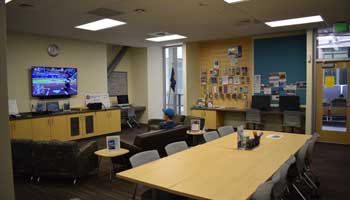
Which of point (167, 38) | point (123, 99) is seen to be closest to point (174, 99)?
point (123, 99)

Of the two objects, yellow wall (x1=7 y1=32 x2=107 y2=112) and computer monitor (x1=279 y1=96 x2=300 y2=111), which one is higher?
yellow wall (x1=7 y1=32 x2=107 y2=112)

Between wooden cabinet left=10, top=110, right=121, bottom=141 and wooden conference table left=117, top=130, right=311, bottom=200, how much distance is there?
454 centimetres

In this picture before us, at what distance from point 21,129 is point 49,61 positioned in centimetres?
210

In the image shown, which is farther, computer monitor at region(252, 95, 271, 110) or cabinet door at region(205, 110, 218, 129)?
cabinet door at region(205, 110, 218, 129)

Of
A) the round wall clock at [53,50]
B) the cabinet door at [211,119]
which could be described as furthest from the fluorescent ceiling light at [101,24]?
the cabinet door at [211,119]

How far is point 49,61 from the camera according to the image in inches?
283

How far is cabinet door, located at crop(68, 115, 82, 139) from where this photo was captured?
7000mm

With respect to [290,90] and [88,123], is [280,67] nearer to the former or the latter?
[290,90]

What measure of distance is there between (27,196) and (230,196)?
10.3 ft

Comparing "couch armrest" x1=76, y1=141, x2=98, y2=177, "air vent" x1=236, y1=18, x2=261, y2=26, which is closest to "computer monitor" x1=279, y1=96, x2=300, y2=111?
"air vent" x1=236, y1=18, x2=261, y2=26

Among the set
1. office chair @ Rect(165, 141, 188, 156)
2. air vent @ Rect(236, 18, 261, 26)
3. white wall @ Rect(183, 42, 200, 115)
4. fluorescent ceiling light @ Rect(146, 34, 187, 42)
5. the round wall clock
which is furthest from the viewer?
white wall @ Rect(183, 42, 200, 115)

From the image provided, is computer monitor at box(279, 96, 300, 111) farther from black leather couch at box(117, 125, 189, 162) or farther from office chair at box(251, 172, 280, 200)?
office chair at box(251, 172, 280, 200)

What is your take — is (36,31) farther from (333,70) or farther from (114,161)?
(333,70)

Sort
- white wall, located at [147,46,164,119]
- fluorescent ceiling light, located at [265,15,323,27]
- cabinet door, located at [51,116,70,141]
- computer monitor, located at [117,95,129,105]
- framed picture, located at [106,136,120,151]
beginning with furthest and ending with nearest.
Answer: white wall, located at [147,46,164,119] < computer monitor, located at [117,95,129,105] < cabinet door, located at [51,116,70,141] < fluorescent ceiling light, located at [265,15,323,27] < framed picture, located at [106,136,120,151]
